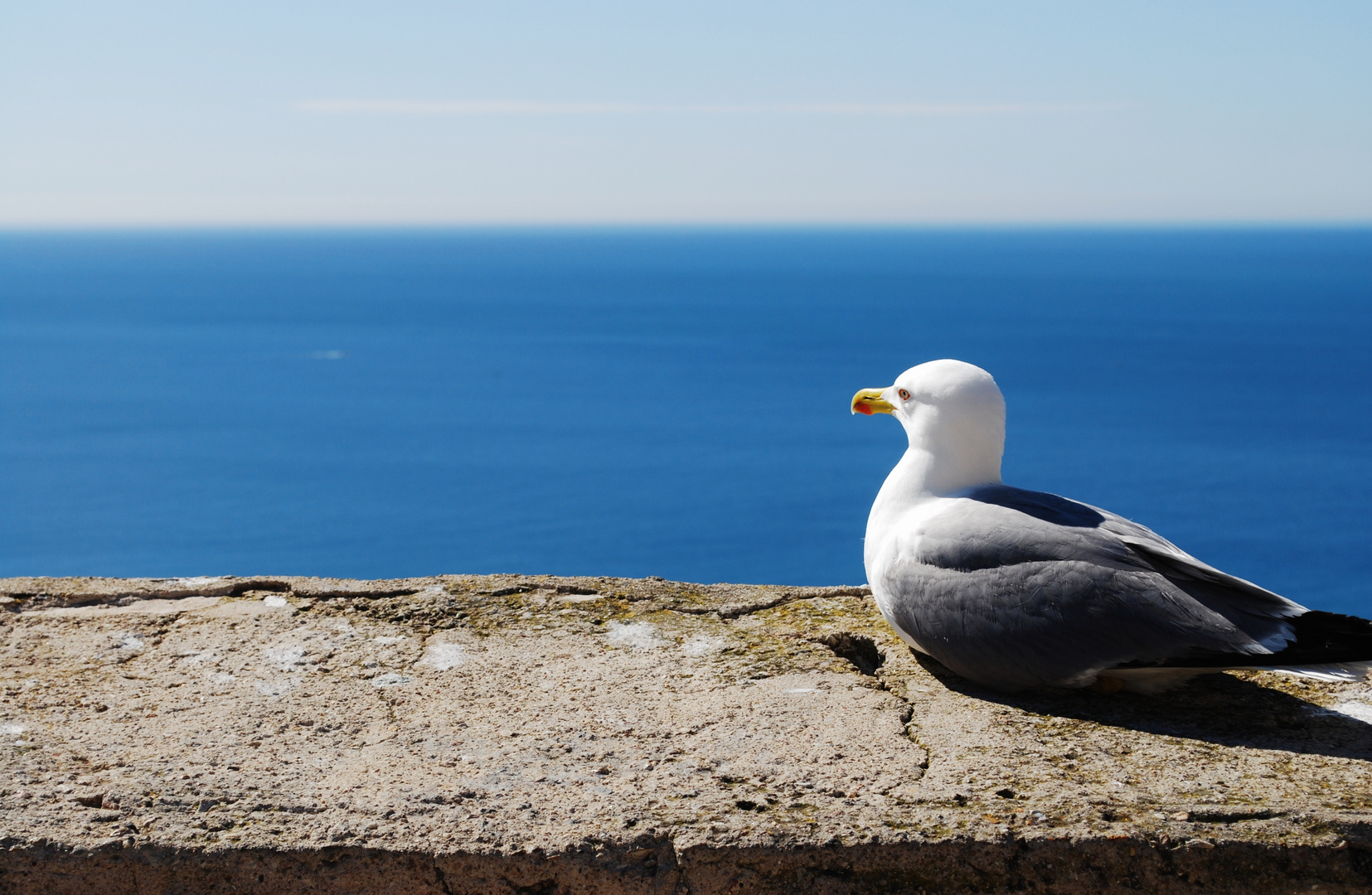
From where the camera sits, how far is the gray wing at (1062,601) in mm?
2361

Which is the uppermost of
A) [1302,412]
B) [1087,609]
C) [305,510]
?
[1087,609]

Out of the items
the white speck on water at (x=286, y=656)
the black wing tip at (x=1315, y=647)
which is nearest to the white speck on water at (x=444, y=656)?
the white speck on water at (x=286, y=656)

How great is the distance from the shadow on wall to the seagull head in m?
0.55

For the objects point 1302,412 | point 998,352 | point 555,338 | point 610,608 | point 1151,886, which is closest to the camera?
point 1151,886

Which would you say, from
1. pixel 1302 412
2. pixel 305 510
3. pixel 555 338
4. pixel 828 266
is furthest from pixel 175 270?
pixel 1302 412

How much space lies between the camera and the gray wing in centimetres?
236

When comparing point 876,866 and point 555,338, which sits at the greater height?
point 876,866

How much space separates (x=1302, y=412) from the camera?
64812 millimetres

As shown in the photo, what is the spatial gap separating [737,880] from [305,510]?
54947 mm

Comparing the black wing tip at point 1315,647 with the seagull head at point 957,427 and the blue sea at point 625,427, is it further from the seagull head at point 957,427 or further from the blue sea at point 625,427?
the blue sea at point 625,427

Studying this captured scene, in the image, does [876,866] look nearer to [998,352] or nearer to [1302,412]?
[1302,412]

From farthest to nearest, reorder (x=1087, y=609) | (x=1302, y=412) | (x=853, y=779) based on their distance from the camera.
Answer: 1. (x=1302, y=412)
2. (x=1087, y=609)
3. (x=853, y=779)

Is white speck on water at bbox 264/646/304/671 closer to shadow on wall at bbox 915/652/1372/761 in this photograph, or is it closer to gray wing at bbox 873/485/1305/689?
gray wing at bbox 873/485/1305/689

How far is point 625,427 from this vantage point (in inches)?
2530
